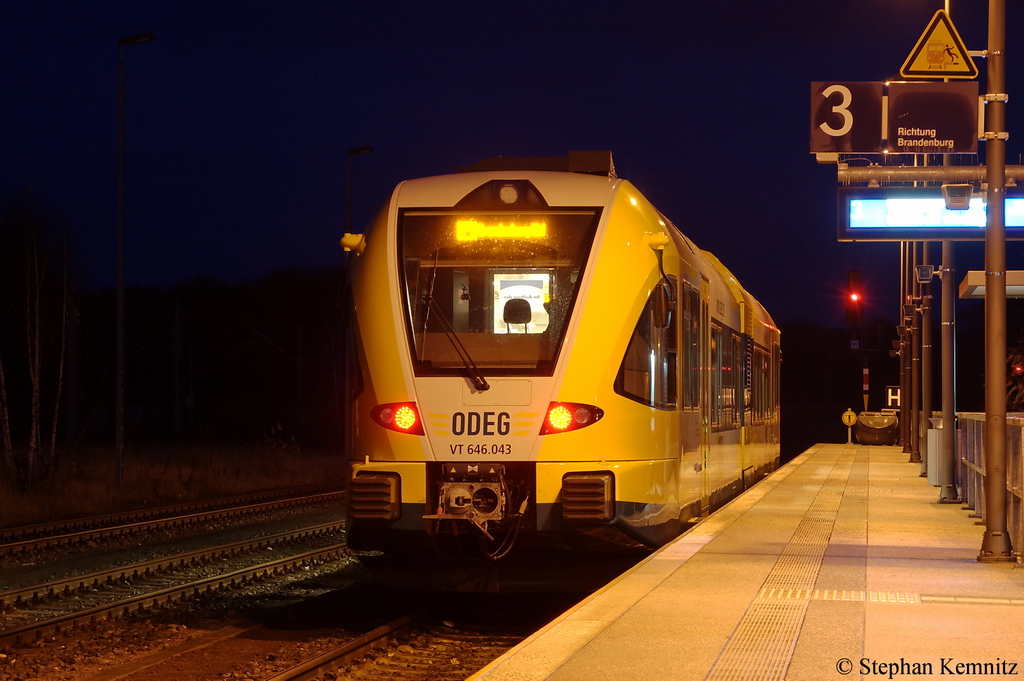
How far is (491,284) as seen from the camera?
34.2 ft

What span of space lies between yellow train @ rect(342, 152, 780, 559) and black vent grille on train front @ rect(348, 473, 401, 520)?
1 cm

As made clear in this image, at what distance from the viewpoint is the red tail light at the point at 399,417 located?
10141 mm

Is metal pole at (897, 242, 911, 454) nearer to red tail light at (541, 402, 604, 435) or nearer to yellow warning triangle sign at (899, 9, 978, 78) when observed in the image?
yellow warning triangle sign at (899, 9, 978, 78)

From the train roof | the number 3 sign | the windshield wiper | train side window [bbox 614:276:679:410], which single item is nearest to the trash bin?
the number 3 sign

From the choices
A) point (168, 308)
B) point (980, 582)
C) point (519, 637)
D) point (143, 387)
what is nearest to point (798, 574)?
point (980, 582)

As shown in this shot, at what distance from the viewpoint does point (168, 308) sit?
70625 mm

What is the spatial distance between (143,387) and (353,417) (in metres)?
58.2

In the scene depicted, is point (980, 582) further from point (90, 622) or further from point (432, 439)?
point (90, 622)

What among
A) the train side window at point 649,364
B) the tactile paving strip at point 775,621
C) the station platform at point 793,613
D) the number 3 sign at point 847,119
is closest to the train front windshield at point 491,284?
the train side window at point 649,364

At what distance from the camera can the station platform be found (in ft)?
22.1

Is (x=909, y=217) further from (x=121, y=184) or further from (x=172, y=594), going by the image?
(x=172, y=594)

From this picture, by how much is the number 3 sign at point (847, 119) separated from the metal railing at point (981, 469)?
401 centimetres

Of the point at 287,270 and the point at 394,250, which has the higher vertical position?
the point at 287,270

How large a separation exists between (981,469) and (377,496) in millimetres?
9188
